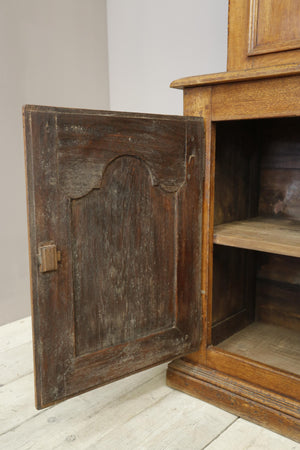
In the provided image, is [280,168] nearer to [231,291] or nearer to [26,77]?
[231,291]

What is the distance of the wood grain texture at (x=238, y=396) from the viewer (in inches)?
43.9

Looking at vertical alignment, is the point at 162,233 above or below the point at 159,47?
below

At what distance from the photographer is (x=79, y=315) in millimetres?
997

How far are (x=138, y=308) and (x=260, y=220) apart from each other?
641 millimetres

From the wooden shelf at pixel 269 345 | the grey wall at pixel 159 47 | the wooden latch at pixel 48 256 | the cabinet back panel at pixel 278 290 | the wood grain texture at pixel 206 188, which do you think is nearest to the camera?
the wooden latch at pixel 48 256

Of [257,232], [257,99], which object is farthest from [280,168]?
[257,99]

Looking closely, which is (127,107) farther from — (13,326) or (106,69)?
(13,326)

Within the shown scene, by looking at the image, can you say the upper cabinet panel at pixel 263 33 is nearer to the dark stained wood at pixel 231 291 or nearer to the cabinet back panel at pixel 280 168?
the cabinet back panel at pixel 280 168

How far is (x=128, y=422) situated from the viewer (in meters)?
1.18

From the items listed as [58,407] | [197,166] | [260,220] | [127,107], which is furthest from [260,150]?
[58,407]

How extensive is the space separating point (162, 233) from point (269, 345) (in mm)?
649

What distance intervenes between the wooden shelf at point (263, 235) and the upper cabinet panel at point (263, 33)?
480mm

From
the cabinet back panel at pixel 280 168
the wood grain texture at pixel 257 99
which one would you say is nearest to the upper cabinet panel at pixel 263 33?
the wood grain texture at pixel 257 99

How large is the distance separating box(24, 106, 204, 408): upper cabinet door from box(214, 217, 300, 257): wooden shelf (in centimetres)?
10
